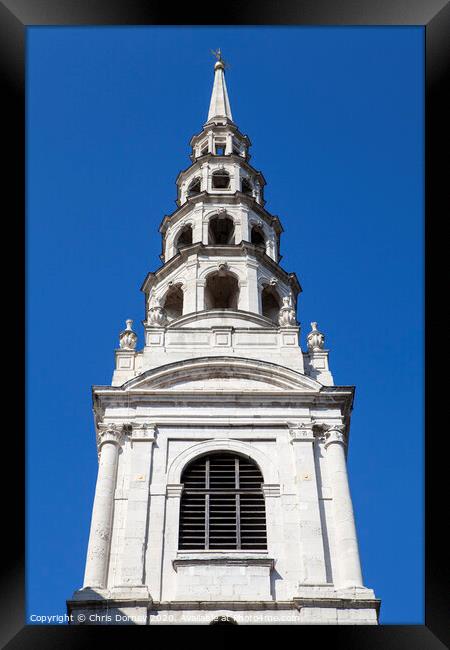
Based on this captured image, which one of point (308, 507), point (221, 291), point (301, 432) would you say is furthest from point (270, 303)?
point (308, 507)

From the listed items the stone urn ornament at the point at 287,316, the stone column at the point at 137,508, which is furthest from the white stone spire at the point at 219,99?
the stone column at the point at 137,508

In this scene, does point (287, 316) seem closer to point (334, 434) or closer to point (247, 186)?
point (334, 434)

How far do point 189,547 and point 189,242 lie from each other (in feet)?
54.4

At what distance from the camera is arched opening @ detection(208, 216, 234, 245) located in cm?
3781

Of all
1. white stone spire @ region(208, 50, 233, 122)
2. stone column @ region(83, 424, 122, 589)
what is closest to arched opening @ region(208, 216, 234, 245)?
white stone spire @ region(208, 50, 233, 122)

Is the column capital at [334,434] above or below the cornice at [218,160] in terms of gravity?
below

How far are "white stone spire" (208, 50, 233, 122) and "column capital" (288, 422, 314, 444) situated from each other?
71.7ft

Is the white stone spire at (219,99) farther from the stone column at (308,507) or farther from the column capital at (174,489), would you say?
the column capital at (174,489)

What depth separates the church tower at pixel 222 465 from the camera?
22.4m

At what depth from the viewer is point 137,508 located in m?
24.8

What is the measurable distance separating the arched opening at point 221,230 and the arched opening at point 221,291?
9.61 feet

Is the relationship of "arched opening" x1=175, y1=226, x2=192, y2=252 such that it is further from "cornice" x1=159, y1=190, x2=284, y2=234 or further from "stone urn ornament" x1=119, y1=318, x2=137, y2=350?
"stone urn ornament" x1=119, y1=318, x2=137, y2=350
